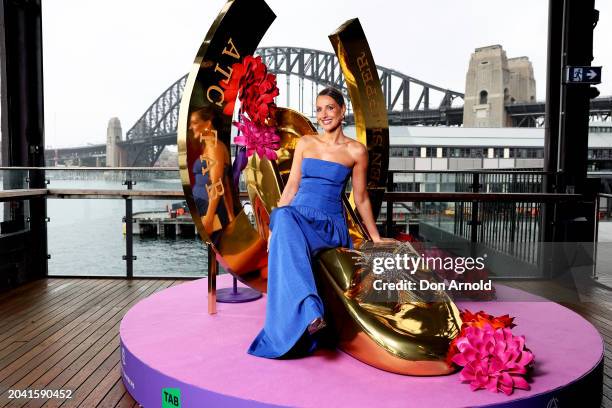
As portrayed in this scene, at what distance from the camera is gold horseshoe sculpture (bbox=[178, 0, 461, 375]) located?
6.82ft

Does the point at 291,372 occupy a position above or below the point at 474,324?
below

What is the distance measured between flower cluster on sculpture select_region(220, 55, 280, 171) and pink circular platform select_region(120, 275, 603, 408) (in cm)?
89

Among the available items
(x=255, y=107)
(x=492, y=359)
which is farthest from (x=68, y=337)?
(x=492, y=359)

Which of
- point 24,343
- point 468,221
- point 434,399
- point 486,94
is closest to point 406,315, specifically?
point 434,399

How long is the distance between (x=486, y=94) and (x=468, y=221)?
1543 inches

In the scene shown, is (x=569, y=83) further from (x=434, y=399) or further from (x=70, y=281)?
(x=70, y=281)

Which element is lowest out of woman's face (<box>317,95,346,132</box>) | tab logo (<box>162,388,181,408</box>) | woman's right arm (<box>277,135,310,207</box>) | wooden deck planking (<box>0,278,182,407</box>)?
wooden deck planking (<box>0,278,182,407</box>)

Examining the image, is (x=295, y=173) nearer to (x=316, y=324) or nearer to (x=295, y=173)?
(x=295, y=173)

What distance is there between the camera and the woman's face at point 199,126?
246 cm

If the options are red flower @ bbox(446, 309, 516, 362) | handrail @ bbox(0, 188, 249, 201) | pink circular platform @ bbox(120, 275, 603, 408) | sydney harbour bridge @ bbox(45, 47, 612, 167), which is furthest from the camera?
sydney harbour bridge @ bbox(45, 47, 612, 167)

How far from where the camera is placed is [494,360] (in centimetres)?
193

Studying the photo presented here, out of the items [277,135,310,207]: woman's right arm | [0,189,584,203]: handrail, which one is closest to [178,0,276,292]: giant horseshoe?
[277,135,310,207]: woman's right arm

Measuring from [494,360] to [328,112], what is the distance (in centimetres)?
122

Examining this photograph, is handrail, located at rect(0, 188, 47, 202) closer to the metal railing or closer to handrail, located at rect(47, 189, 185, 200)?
the metal railing
